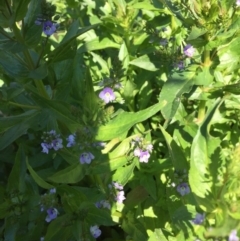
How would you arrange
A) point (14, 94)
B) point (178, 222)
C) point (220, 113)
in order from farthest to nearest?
point (220, 113) → point (14, 94) → point (178, 222)

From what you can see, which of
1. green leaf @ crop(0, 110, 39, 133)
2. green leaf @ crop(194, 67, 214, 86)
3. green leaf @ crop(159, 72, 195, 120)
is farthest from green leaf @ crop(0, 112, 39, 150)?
green leaf @ crop(194, 67, 214, 86)

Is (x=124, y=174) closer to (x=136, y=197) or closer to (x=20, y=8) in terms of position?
(x=136, y=197)

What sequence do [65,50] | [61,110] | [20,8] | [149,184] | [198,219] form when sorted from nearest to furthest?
[198,219]
[20,8]
[61,110]
[65,50]
[149,184]

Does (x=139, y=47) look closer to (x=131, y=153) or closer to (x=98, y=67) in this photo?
(x=98, y=67)

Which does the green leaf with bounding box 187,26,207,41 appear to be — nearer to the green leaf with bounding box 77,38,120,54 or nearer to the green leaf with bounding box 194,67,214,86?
the green leaf with bounding box 194,67,214,86

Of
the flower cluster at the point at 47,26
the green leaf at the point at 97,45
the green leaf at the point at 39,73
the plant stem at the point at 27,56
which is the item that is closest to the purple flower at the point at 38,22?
the flower cluster at the point at 47,26

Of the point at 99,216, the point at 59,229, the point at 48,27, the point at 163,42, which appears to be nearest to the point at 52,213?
the point at 59,229

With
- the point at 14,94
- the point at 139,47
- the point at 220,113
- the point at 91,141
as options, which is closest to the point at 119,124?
the point at 91,141
